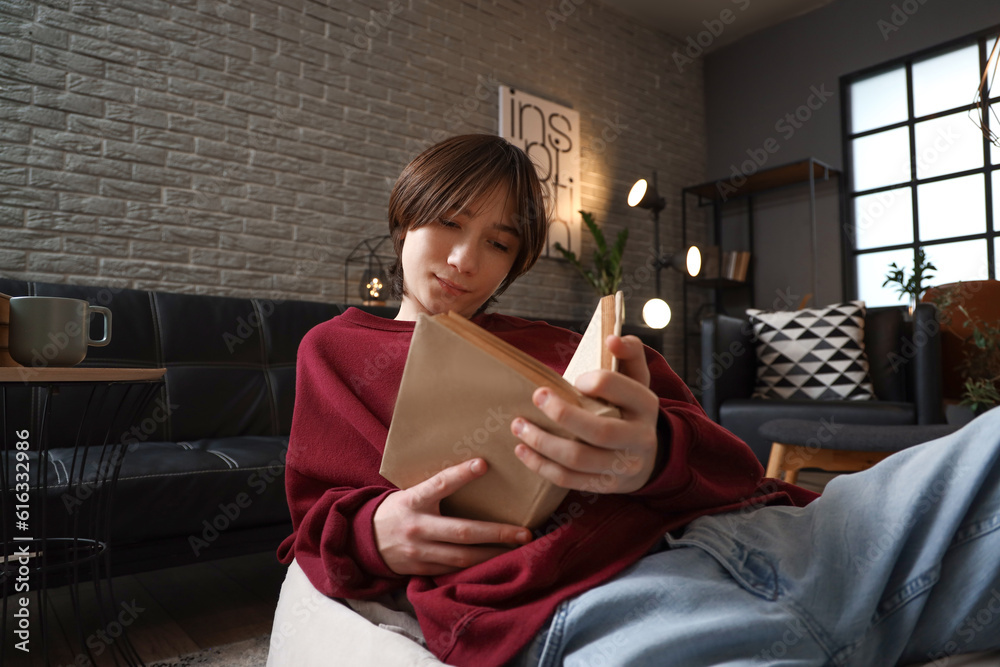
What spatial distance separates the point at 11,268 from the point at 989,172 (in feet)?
14.9

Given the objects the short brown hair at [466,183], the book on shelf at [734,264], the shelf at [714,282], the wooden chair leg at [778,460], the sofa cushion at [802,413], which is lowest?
the wooden chair leg at [778,460]

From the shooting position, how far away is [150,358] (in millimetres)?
1845

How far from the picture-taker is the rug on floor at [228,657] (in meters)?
1.24

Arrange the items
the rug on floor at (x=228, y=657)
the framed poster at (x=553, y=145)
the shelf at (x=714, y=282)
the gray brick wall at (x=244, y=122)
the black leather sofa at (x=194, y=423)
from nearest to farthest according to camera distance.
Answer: the rug on floor at (x=228, y=657)
the black leather sofa at (x=194, y=423)
the gray brick wall at (x=244, y=122)
the framed poster at (x=553, y=145)
the shelf at (x=714, y=282)

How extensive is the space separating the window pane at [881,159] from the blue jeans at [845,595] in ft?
13.5

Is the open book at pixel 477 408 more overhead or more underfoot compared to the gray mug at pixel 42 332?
more underfoot

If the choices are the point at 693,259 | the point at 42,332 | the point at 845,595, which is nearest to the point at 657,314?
the point at 693,259

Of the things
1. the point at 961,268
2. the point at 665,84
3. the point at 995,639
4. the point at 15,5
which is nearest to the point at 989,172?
the point at 961,268

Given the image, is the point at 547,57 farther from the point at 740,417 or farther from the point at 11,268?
the point at 11,268

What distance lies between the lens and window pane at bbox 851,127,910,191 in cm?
385

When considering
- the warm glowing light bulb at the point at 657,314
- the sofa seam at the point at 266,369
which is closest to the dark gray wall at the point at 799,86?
the warm glowing light bulb at the point at 657,314

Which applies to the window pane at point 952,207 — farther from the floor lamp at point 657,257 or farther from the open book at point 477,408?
the open book at point 477,408

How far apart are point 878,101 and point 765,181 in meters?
0.77

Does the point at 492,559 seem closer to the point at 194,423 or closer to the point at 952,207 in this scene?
the point at 194,423
